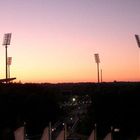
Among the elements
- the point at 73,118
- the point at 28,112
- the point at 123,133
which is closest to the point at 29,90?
the point at 73,118

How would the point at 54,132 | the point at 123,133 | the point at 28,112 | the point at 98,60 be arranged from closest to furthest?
the point at 54,132 < the point at 123,133 < the point at 28,112 < the point at 98,60

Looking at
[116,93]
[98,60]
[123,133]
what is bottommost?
[123,133]

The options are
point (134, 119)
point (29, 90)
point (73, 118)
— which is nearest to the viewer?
point (134, 119)

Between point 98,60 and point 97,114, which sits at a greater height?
point 98,60

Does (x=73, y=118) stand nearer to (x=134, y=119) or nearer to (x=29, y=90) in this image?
(x=29, y=90)

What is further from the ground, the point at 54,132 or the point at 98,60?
A: the point at 98,60


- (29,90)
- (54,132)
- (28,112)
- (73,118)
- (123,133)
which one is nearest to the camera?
(54,132)

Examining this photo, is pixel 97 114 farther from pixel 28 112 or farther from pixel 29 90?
pixel 29 90

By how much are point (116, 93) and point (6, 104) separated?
20700 mm

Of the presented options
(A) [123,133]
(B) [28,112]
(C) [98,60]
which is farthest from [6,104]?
(C) [98,60]

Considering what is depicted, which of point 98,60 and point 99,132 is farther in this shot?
point 98,60

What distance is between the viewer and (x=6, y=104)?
87.4 meters

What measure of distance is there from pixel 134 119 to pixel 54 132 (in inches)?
647

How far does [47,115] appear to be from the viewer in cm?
9612
